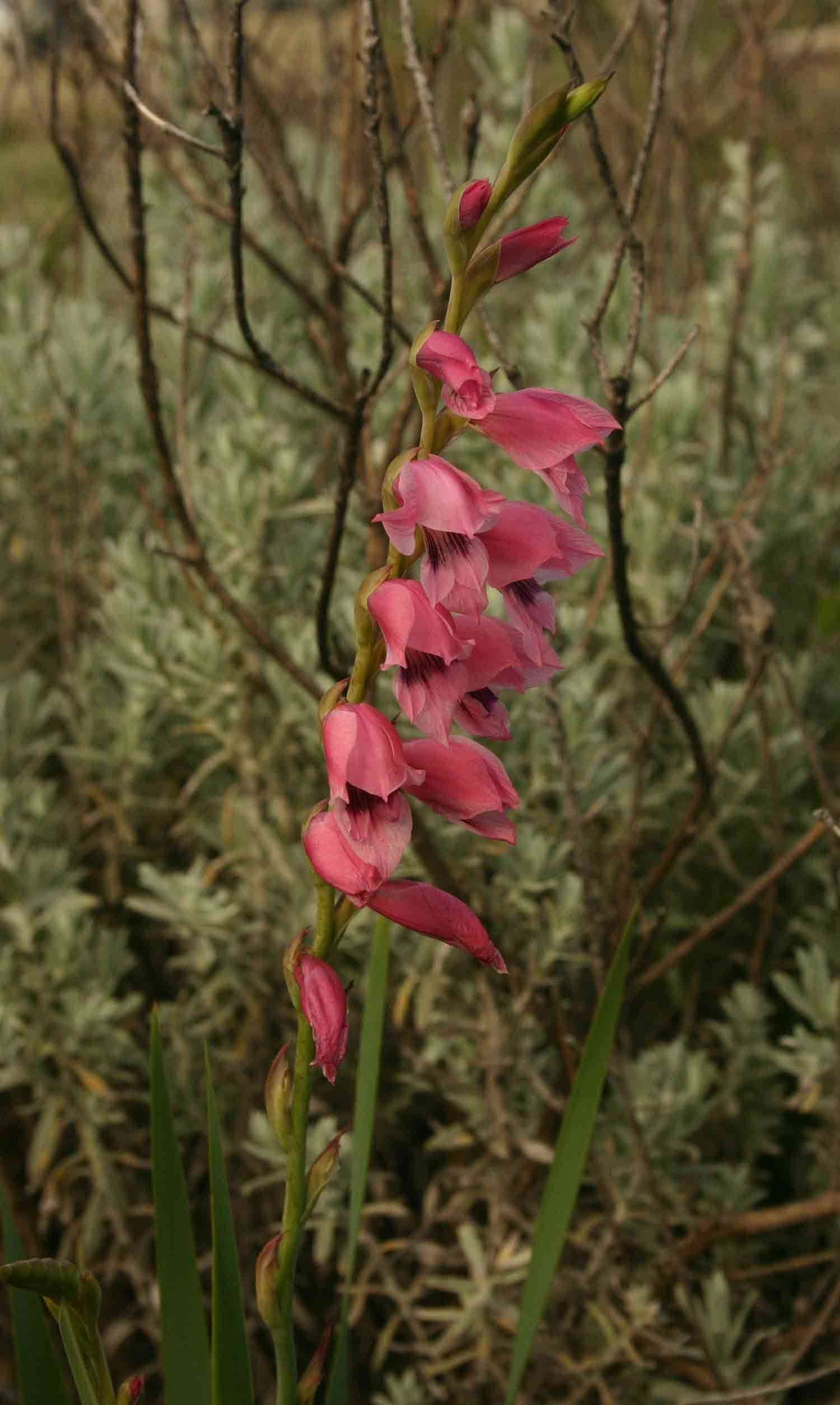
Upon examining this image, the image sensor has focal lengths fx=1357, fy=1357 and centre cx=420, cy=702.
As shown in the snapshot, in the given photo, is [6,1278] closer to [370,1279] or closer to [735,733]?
[370,1279]

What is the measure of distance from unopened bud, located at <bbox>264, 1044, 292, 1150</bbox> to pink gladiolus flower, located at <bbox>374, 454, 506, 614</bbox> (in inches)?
11.5

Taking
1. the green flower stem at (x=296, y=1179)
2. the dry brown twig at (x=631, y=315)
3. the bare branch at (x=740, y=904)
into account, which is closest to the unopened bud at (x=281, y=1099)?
the green flower stem at (x=296, y=1179)

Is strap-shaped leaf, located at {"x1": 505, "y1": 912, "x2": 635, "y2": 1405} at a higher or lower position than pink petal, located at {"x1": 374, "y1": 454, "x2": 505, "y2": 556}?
lower

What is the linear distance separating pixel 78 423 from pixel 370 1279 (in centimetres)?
131

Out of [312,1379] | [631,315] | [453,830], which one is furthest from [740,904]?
[312,1379]

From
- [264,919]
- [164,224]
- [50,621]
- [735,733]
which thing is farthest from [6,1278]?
[164,224]

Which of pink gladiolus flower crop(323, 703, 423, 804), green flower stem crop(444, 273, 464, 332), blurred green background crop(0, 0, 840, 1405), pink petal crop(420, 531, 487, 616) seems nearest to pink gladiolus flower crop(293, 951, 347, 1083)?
pink gladiolus flower crop(323, 703, 423, 804)

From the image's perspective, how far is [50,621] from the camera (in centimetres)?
226

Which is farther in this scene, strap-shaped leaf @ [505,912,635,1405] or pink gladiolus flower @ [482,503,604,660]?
strap-shaped leaf @ [505,912,635,1405]

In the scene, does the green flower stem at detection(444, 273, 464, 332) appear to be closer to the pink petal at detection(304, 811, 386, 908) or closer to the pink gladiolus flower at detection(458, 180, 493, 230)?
the pink gladiolus flower at detection(458, 180, 493, 230)

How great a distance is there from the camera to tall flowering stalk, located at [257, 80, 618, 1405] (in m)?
0.62

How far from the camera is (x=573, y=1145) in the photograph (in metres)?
0.84

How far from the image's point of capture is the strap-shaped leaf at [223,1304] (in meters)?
0.79

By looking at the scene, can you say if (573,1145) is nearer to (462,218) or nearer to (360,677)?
(360,677)
